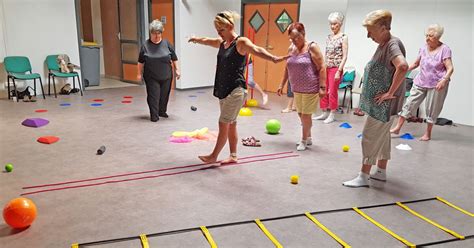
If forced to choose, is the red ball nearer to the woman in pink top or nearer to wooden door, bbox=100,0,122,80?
the woman in pink top

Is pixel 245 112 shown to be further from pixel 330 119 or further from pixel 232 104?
pixel 232 104

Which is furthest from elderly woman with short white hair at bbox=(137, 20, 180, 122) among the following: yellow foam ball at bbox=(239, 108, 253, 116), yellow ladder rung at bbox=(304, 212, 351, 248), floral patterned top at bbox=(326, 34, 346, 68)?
yellow ladder rung at bbox=(304, 212, 351, 248)

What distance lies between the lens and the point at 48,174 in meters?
3.63

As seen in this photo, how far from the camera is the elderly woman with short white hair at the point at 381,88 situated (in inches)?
121

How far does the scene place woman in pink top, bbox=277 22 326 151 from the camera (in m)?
4.13

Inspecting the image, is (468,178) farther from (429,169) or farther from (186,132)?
(186,132)

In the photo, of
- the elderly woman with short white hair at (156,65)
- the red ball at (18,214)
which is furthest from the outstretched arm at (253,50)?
the elderly woman with short white hair at (156,65)

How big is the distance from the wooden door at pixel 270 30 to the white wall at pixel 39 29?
3821 millimetres

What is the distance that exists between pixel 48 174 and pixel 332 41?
4.18m

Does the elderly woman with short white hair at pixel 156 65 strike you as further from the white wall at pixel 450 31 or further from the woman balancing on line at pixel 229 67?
the white wall at pixel 450 31

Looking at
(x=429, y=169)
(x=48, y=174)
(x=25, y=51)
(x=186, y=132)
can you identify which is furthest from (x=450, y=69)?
(x=25, y=51)

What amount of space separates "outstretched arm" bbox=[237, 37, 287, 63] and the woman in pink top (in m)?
0.75

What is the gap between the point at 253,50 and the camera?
3.41 metres

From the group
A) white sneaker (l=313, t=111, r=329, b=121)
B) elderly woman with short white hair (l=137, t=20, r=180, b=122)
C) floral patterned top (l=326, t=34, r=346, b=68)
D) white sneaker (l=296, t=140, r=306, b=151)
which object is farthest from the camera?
white sneaker (l=313, t=111, r=329, b=121)
